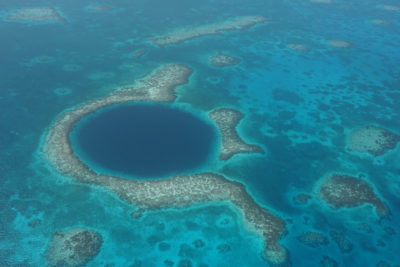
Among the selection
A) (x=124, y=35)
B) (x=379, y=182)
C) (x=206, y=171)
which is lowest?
(x=379, y=182)

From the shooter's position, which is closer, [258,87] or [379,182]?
[379,182]

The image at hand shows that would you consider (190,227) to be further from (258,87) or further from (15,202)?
(258,87)

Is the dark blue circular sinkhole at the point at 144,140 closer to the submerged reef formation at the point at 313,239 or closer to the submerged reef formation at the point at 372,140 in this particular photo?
the submerged reef formation at the point at 313,239

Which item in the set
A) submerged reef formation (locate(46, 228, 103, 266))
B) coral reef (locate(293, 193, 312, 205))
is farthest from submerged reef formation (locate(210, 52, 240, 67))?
submerged reef formation (locate(46, 228, 103, 266))

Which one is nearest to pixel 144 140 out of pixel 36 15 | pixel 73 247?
pixel 73 247

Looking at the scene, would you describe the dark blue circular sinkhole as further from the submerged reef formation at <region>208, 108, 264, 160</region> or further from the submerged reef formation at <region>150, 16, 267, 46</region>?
the submerged reef formation at <region>150, 16, 267, 46</region>

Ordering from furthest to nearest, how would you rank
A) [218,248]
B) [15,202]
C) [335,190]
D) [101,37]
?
[101,37]
[335,190]
[15,202]
[218,248]

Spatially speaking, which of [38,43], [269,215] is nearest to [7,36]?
[38,43]
